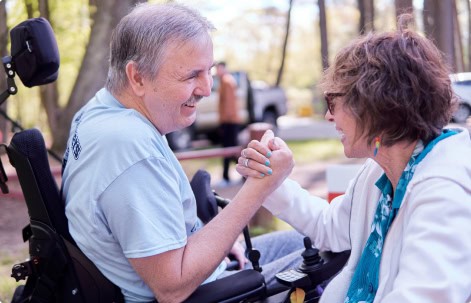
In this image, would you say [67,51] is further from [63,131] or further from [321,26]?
[321,26]

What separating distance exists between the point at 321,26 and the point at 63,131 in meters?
4.25

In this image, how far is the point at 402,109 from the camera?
174 cm

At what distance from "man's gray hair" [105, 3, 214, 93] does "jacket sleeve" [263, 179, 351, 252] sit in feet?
2.41

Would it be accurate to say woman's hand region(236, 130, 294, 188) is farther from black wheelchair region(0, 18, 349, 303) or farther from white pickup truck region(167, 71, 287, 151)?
white pickup truck region(167, 71, 287, 151)

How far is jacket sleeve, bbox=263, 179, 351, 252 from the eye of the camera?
232 centimetres

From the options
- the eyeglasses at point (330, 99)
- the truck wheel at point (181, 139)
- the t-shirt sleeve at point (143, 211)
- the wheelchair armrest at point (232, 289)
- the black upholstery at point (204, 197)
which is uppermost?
the eyeglasses at point (330, 99)

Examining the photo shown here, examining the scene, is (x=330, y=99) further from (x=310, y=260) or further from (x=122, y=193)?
(x=122, y=193)

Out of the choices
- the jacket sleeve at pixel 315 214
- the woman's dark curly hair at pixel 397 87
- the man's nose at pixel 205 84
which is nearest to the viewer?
the woman's dark curly hair at pixel 397 87

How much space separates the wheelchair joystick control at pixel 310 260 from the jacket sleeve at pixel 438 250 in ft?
1.76

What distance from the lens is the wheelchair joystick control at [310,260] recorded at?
2.15 m

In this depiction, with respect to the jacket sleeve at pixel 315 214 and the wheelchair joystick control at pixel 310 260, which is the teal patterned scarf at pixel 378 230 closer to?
the wheelchair joystick control at pixel 310 260

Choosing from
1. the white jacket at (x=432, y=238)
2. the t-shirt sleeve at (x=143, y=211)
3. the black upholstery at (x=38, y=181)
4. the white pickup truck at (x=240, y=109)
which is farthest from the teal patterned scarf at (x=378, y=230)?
the white pickup truck at (x=240, y=109)

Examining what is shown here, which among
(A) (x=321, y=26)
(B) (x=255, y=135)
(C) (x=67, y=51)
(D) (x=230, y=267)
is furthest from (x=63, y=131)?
(D) (x=230, y=267)

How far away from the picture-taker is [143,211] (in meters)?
1.77
